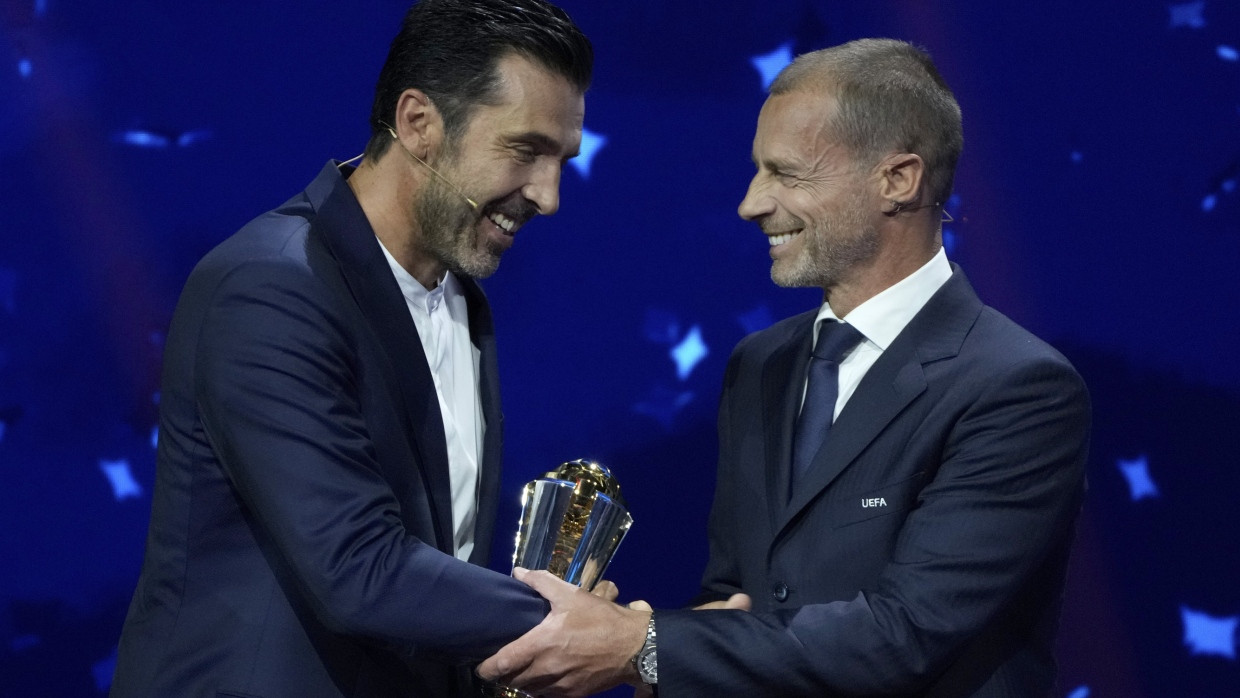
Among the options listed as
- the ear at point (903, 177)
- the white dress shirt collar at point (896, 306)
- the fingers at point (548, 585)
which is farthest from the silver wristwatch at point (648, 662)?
the ear at point (903, 177)

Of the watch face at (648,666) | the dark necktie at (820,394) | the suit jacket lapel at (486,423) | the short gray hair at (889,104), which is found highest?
the short gray hair at (889,104)

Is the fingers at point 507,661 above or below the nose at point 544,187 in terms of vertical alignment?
below

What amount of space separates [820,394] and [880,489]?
21 centimetres

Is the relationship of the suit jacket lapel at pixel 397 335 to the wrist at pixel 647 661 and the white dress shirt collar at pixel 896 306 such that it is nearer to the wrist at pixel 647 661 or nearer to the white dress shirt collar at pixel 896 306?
the wrist at pixel 647 661

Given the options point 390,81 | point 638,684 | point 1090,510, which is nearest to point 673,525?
point 1090,510

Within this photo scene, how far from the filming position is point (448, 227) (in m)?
2.31

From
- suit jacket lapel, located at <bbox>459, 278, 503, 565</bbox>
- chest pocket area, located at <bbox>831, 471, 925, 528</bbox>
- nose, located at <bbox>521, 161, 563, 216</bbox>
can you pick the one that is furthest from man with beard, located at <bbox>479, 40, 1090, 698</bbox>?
nose, located at <bbox>521, 161, 563, 216</bbox>

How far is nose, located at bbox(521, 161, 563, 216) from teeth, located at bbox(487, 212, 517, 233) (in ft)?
0.17

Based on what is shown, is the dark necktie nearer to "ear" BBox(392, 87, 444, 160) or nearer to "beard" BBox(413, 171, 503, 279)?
"beard" BBox(413, 171, 503, 279)

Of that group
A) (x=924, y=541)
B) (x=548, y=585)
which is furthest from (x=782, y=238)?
(x=548, y=585)

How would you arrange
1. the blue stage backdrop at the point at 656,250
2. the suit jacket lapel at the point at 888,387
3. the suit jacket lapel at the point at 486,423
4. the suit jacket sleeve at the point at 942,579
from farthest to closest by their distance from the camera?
the blue stage backdrop at the point at 656,250 → the suit jacket lapel at the point at 486,423 → the suit jacket lapel at the point at 888,387 → the suit jacket sleeve at the point at 942,579

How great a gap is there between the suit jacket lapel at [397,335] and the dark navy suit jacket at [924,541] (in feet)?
1.33

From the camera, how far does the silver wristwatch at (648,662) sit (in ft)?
7.07

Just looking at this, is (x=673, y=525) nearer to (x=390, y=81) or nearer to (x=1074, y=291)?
(x=1074, y=291)
